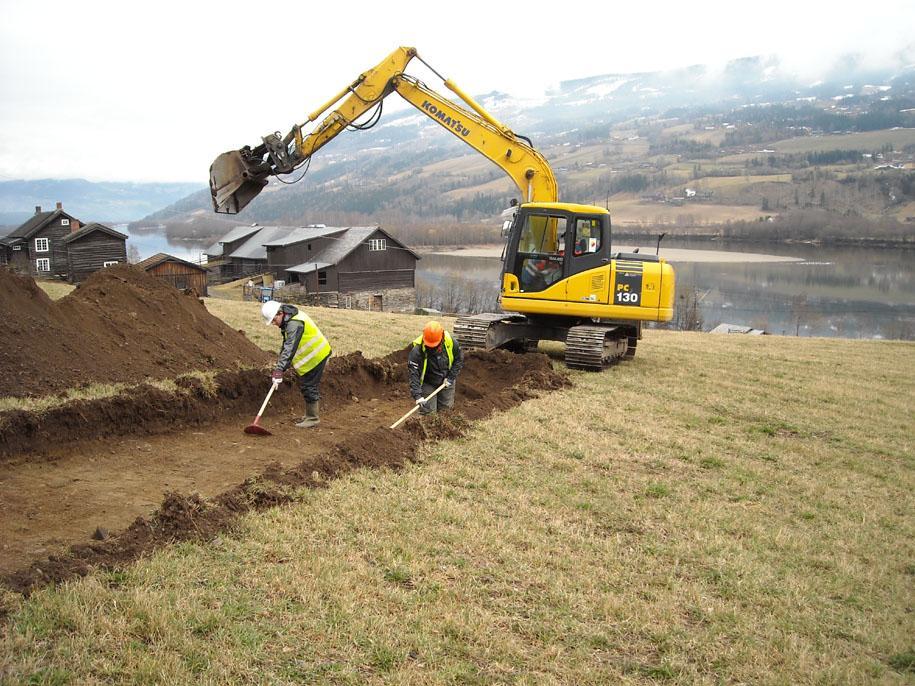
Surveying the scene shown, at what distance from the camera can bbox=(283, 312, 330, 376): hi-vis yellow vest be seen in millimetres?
10120

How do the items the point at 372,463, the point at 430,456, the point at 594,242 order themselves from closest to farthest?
the point at 372,463
the point at 430,456
the point at 594,242

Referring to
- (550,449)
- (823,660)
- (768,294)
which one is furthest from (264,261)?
(823,660)

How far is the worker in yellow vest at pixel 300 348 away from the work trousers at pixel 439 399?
168 cm

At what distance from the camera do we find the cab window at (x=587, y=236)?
14.9 m

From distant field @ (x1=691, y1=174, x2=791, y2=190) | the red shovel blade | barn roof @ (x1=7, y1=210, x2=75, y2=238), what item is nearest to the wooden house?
barn roof @ (x1=7, y1=210, x2=75, y2=238)

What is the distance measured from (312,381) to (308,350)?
523 millimetres

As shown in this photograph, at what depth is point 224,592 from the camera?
543cm

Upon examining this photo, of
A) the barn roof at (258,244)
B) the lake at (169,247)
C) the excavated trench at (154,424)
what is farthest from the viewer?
the lake at (169,247)

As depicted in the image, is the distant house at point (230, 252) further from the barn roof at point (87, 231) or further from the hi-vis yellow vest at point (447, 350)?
the hi-vis yellow vest at point (447, 350)

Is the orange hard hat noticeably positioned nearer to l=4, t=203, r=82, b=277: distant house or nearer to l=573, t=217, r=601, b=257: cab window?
l=573, t=217, r=601, b=257: cab window

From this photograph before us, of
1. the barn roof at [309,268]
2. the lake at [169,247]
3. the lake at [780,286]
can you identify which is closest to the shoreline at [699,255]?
the lake at [780,286]

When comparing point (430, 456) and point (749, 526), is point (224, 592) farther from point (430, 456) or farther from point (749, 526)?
point (749, 526)

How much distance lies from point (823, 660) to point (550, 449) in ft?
15.7

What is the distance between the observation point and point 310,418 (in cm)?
1068
